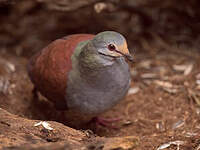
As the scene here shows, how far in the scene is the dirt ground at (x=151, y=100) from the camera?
3.60 metres

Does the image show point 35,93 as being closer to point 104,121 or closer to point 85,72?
point 104,121

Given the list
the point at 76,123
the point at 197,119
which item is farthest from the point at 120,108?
the point at 197,119

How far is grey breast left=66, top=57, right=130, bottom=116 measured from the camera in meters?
3.25

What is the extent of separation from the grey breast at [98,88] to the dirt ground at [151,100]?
1.65 feet

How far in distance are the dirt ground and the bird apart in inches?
Result: 19.6

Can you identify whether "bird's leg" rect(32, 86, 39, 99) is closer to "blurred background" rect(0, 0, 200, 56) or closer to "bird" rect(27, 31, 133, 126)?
"bird" rect(27, 31, 133, 126)

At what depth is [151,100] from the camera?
4398mm

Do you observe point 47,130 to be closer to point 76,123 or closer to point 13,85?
point 76,123

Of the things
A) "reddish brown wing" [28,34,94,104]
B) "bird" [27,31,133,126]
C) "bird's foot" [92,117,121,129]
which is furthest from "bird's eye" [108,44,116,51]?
"bird's foot" [92,117,121,129]

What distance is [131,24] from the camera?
17.5 ft

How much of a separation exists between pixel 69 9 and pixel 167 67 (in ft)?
5.39

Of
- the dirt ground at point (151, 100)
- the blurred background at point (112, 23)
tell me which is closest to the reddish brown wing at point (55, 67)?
the dirt ground at point (151, 100)

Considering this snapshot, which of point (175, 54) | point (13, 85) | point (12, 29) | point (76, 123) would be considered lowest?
point (76, 123)

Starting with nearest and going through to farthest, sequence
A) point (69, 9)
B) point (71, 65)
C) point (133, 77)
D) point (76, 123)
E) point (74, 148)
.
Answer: point (74, 148)
point (71, 65)
point (76, 123)
point (69, 9)
point (133, 77)
